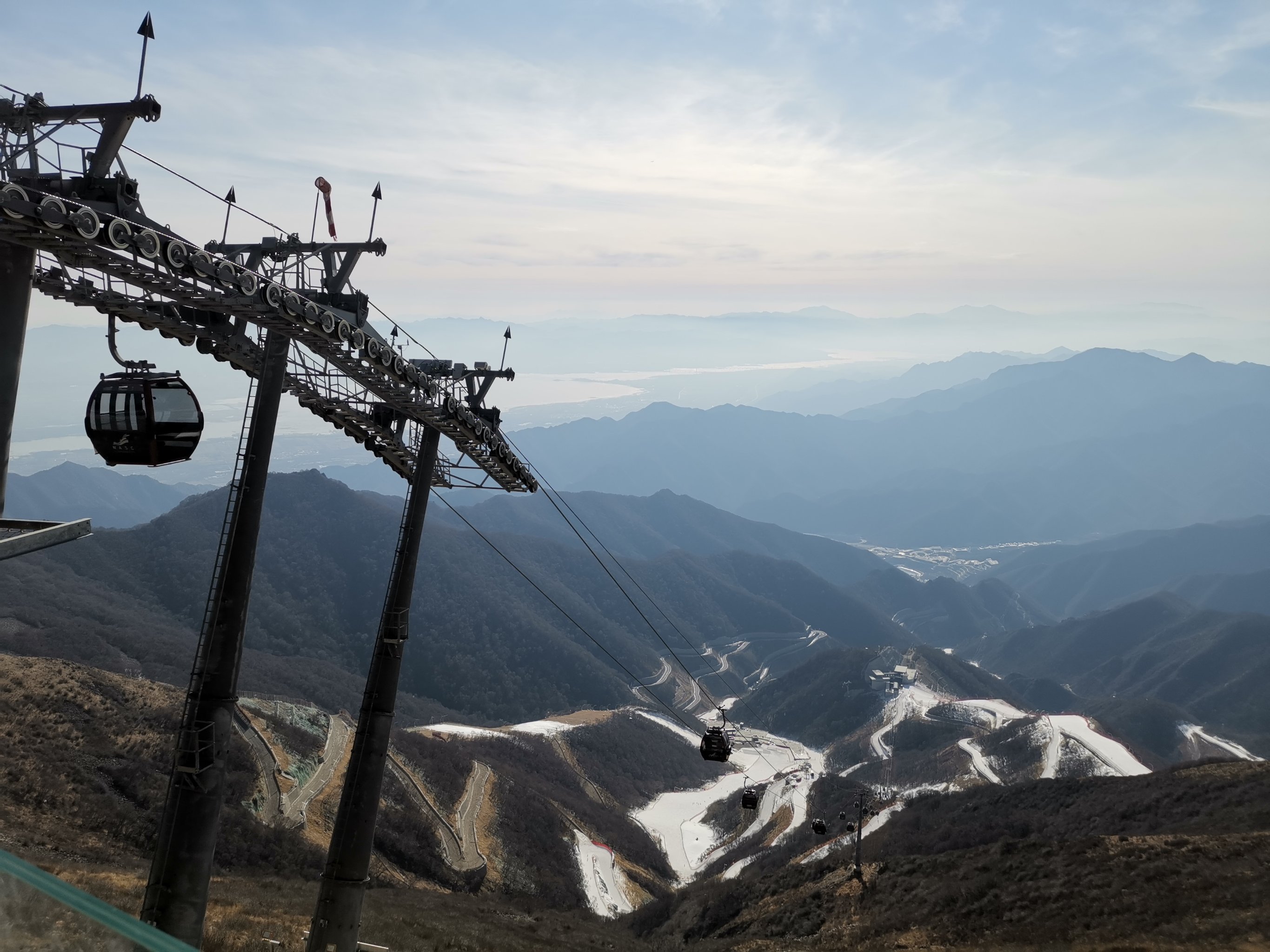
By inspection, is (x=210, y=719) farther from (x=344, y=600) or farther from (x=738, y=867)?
(x=344, y=600)

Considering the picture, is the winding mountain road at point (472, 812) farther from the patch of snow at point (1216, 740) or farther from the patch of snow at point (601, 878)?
the patch of snow at point (1216, 740)

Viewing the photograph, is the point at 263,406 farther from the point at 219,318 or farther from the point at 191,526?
the point at 191,526

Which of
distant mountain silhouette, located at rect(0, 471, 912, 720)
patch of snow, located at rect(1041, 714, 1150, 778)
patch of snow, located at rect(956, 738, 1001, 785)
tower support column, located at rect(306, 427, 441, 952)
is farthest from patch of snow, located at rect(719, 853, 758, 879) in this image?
distant mountain silhouette, located at rect(0, 471, 912, 720)

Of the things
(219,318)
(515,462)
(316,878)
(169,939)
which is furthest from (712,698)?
(169,939)

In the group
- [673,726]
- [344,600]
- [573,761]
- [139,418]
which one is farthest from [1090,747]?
[344,600]

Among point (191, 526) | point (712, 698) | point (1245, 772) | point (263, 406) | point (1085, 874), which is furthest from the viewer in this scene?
point (712, 698)

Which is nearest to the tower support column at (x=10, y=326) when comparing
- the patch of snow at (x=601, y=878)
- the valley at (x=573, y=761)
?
the valley at (x=573, y=761)

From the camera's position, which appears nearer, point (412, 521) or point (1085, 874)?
point (412, 521)
